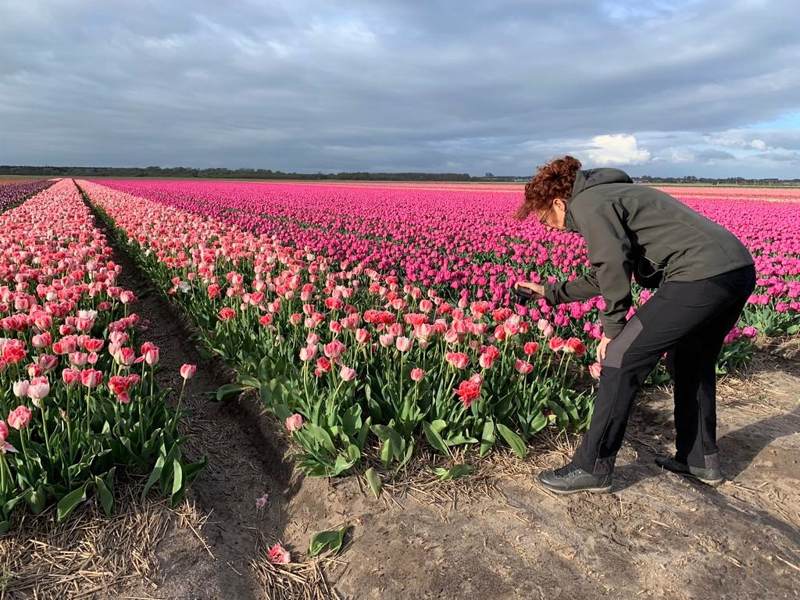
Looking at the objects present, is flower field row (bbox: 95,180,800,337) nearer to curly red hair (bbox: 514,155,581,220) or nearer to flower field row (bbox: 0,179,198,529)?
curly red hair (bbox: 514,155,581,220)

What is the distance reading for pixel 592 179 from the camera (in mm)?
2764

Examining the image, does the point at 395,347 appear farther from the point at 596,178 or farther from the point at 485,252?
the point at 485,252

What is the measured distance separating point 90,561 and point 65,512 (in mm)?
272

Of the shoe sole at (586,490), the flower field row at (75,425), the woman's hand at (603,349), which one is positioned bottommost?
the shoe sole at (586,490)

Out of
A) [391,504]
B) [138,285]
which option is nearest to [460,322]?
[391,504]

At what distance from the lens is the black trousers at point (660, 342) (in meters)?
2.59

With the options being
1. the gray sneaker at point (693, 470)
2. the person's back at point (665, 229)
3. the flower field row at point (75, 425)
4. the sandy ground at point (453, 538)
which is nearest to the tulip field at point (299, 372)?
the flower field row at point (75, 425)

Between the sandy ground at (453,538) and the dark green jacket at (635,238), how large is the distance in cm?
104

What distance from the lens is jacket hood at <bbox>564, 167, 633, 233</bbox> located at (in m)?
2.74

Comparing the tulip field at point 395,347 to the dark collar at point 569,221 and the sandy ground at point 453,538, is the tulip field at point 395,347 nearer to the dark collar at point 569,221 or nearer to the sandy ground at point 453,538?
the sandy ground at point 453,538

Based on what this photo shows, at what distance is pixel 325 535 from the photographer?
8.77ft

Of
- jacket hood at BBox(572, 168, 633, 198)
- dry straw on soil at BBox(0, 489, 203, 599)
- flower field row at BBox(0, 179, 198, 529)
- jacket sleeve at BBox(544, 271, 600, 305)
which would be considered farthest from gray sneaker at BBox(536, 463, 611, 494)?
flower field row at BBox(0, 179, 198, 529)

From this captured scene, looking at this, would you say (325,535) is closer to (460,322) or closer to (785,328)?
(460,322)

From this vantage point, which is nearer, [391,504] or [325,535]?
[325,535]
